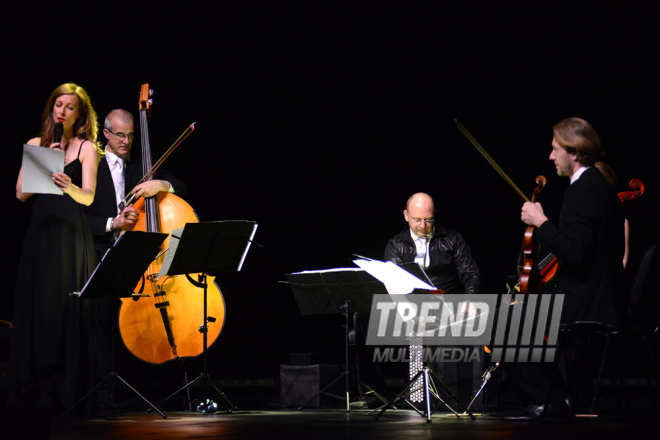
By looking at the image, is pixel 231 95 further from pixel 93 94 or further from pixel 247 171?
pixel 93 94

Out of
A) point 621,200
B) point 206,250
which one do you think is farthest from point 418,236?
point 206,250

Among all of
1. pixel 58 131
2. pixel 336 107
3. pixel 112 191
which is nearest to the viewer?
pixel 58 131

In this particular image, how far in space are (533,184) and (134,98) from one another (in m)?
3.33

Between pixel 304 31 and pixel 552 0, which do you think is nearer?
pixel 552 0

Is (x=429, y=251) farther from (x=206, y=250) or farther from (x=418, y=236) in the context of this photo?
(x=206, y=250)

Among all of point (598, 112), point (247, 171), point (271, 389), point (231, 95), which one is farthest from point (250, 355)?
point (598, 112)

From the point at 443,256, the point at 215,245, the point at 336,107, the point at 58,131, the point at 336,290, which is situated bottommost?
the point at 336,290

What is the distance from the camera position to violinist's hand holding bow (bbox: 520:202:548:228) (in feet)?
9.80

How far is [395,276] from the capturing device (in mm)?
3213

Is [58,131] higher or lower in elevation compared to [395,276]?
higher

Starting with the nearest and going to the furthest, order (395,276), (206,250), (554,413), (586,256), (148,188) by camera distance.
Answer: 1. (586,256)
2. (554,413)
3. (395,276)
4. (206,250)
5. (148,188)

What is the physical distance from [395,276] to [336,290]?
3.09 ft

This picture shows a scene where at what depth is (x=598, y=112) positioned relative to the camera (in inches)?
226

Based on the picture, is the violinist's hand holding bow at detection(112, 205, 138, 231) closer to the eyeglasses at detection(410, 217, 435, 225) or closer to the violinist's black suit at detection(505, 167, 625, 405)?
the eyeglasses at detection(410, 217, 435, 225)
